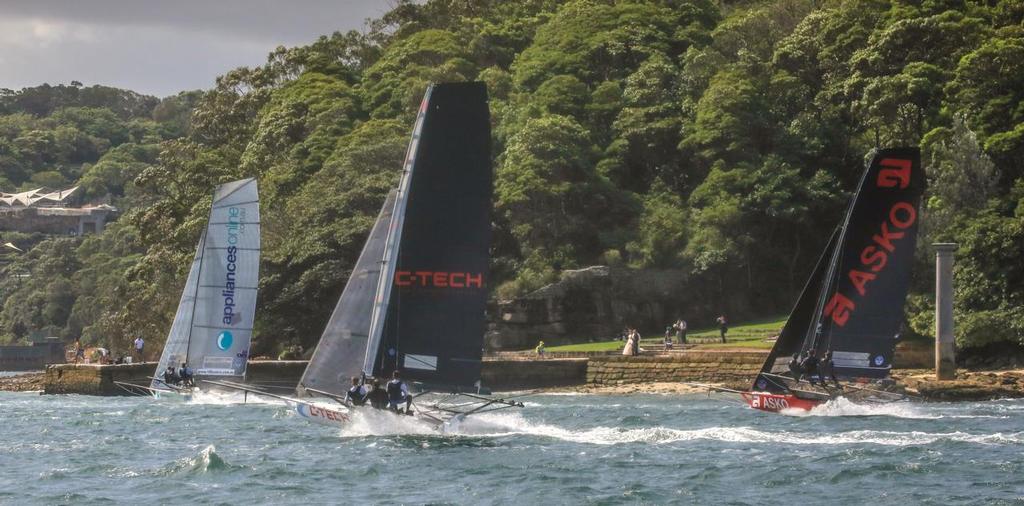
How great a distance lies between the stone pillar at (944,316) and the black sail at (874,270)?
7908mm

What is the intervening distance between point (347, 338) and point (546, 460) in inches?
238

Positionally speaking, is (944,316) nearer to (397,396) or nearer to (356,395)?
(397,396)

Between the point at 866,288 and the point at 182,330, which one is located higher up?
the point at 866,288

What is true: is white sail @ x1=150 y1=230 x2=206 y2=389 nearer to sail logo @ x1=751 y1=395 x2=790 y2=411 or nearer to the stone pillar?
sail logo @ x1=751 y1=395 x2=790 y2=411

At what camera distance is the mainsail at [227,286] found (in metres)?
45.6

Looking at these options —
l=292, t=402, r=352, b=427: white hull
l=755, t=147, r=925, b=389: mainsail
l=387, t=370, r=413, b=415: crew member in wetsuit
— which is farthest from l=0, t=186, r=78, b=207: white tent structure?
l=387, t=370, r=413, b=415: crew member in wetsuit

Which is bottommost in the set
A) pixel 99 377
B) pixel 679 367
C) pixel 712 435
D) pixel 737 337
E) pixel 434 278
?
pixel 712 435

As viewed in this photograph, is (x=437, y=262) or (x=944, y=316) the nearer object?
(x=437, y=262)

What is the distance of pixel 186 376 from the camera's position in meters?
45.6

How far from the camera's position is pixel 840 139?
222 ft

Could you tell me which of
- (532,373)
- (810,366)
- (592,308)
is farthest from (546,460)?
(592,308)

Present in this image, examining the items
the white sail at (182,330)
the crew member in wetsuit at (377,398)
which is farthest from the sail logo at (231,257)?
the crew member in wetsuit at (377,398)

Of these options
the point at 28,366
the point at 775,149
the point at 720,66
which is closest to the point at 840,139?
the point at 775,149

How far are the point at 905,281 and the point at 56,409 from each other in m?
25.8
